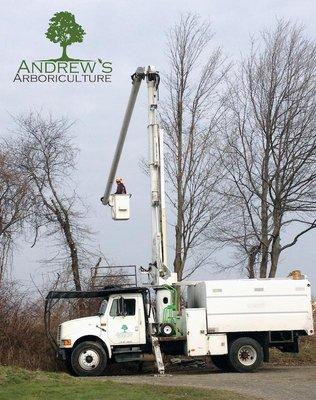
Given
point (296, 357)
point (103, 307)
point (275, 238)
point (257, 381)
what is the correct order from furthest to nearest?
point (275, 238)
point (296, 357)
point (103, 307)
point (257, 381)

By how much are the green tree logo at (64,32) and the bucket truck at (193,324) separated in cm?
381

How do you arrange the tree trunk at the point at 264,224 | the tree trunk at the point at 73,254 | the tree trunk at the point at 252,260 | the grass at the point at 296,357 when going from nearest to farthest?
the grass at the point at 296,357 < the tree trunk at the point at 264,224 < the tree trunk at the point at 73,254 < the tree trunk at the point at 252,260

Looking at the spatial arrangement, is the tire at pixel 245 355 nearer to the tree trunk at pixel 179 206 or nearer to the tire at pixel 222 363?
the tire at pixel 222 363

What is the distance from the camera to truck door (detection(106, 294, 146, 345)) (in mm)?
22312

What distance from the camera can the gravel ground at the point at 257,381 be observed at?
674 inches

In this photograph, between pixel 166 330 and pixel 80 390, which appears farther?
pixel 166 330

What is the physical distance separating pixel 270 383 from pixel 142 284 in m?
6.09

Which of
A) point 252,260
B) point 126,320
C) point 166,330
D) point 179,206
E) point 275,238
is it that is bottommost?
→ point 166,330

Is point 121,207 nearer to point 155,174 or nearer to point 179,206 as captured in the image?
point 155,174

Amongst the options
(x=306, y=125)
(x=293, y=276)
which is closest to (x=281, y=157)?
(x=306, y=125)

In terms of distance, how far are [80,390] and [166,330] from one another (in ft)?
21.7

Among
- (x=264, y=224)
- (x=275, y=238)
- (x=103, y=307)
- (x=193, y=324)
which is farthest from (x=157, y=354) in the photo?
(x=264, y=224)

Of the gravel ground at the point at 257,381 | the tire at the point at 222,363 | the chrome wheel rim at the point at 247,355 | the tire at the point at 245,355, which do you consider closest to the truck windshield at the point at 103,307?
the gravel ground at the point at 257,381

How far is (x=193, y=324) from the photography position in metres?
22.0
